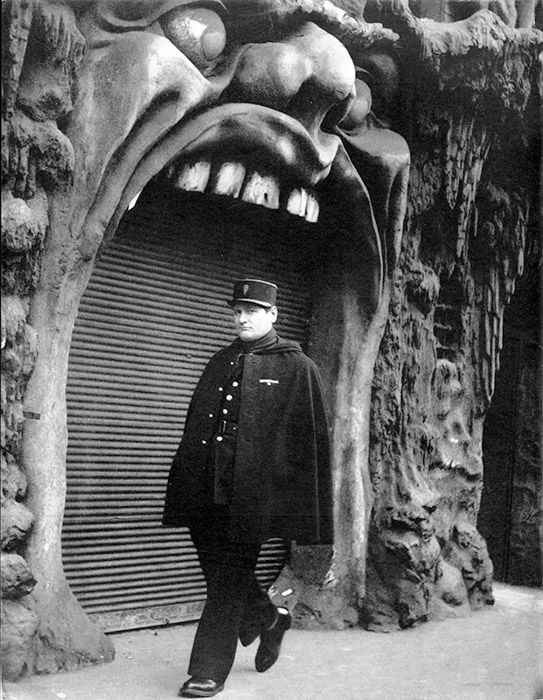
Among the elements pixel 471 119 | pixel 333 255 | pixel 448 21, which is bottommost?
pixel 333 255

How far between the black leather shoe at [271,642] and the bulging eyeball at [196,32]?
2447 mm

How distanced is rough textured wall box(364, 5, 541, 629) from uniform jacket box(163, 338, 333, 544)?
72.9 inches

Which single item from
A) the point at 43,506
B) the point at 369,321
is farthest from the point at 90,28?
the point at 369,321

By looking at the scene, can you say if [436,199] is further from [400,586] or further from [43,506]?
[43,506]

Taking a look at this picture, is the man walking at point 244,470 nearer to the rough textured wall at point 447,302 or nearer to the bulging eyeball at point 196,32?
the bulging eyeball at point 196,32

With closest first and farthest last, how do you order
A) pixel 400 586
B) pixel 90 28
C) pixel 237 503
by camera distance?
pixel 237 503 < pixel 90 28 < pixel 400 586

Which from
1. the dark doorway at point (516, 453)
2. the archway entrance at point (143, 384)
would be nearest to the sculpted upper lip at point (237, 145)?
the archway entrance at point (143, 384)

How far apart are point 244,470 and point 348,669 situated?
Result: 1.39 m

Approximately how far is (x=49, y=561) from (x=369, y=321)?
8.37 ft

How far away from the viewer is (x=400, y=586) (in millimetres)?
6344

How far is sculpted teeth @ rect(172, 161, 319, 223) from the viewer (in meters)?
5.27

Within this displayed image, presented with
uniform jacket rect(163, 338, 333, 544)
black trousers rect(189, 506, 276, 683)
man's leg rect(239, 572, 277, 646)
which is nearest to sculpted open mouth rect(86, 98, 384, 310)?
uniform jacket rect(163, 338, 333, 544)

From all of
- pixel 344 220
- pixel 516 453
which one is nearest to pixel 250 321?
pixel 344 220

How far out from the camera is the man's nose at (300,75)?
5.25 metres
